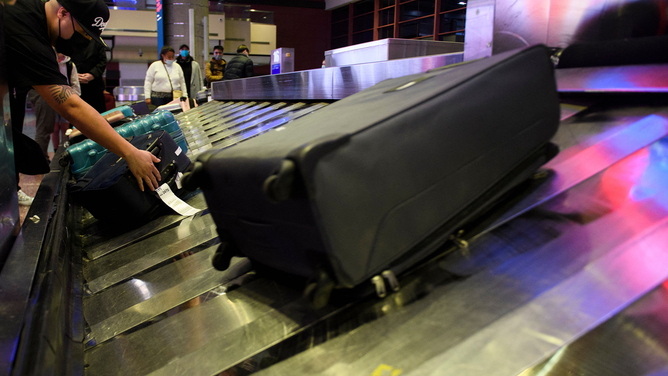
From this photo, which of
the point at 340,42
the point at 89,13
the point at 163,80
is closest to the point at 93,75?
the point at 163,80

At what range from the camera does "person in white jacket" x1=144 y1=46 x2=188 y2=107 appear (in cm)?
669

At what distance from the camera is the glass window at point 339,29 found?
19.5m

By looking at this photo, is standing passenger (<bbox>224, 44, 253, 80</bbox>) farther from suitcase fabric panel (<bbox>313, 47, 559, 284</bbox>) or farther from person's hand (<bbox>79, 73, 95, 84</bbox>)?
suitcase fabric panel (<bbox>313, 47, 559, 284</bbox>)

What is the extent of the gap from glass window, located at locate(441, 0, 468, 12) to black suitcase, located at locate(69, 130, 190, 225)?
14332mm

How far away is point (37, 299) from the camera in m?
0.96

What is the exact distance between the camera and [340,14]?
1962cm

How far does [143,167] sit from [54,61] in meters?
0.64

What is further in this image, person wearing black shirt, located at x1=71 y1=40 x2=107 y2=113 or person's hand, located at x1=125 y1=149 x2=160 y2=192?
person wearing black shirt, located at x1=71 y1=40 x2=107 y2=113

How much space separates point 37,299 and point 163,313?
0.30 m

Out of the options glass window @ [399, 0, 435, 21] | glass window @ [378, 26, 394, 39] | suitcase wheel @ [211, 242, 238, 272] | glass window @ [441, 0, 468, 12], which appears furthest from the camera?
glass window @ [378, 26, 394, 39]

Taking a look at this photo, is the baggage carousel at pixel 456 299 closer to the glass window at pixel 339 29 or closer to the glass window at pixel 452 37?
the glass window at pixel 452 37

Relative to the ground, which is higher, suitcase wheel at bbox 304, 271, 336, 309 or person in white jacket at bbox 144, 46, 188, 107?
person in white jacket at bbox 144, 46, 188, 107

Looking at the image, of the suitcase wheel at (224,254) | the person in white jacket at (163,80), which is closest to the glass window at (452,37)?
the person in white jacket at (163,80)

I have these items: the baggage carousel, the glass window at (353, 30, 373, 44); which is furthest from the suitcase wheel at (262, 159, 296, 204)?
the glass window at (353, 30, 373, 44)
